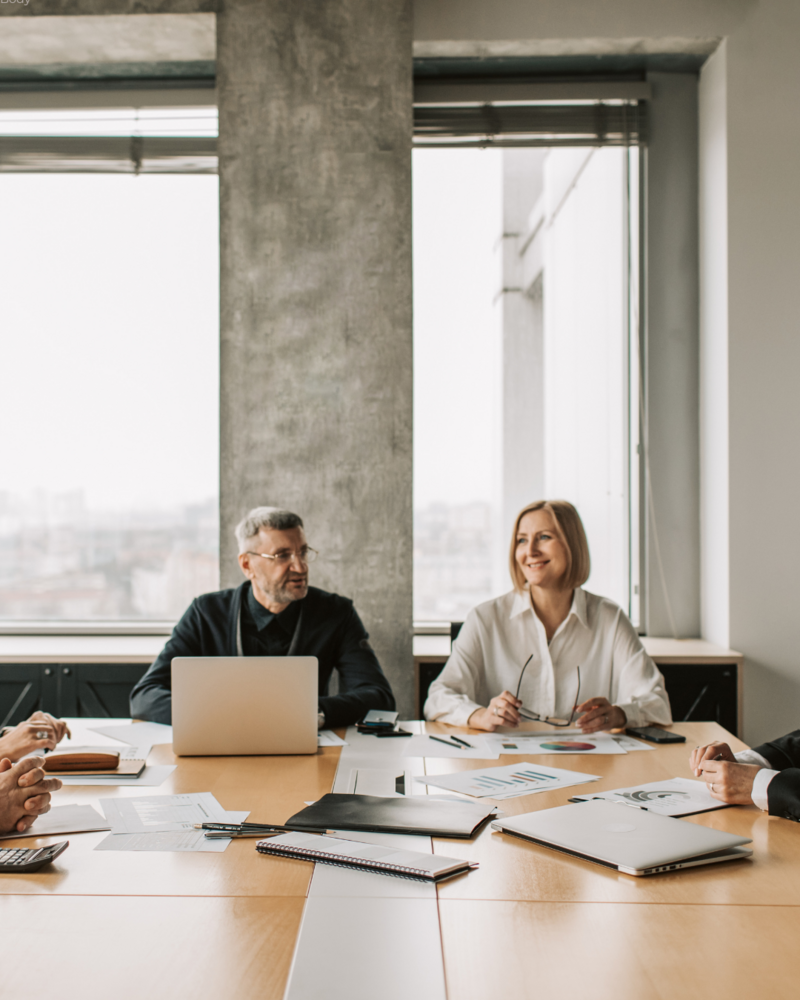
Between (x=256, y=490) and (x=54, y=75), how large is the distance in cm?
244

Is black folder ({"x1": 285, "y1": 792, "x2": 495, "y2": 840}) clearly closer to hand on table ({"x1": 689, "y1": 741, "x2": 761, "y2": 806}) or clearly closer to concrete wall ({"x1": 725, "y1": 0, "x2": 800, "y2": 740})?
hand on table ({"x1": 689, "y1": 741, "x2": 761, "y2": 806})

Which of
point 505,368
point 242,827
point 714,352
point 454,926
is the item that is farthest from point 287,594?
point 714,352

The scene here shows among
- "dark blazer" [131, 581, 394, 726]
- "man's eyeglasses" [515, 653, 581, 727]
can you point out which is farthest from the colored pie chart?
"dark blazer" [131, 581, 394, 726]

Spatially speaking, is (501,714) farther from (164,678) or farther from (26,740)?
(26,740)

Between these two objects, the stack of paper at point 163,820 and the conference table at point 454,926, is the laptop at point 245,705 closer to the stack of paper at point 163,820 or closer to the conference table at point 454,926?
the stack of paper at point 163,820

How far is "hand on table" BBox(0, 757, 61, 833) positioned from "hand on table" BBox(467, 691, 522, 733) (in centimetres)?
123

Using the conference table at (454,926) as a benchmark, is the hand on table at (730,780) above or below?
above

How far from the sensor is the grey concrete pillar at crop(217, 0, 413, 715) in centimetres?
376

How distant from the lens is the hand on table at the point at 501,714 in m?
2.38

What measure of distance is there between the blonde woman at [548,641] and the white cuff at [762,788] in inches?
35.6

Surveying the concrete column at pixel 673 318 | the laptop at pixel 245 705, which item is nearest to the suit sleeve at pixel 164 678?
the laptop at pixel 245 705

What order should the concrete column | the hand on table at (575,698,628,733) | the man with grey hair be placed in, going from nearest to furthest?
the hand on table at (575,698,628,733)
the man with grey hair
the concrete column

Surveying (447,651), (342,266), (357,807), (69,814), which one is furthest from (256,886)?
(342,266)

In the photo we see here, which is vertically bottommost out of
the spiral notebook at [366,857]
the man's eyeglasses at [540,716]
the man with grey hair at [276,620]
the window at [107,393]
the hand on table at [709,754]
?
the man's eyeglasses at [540,716]
